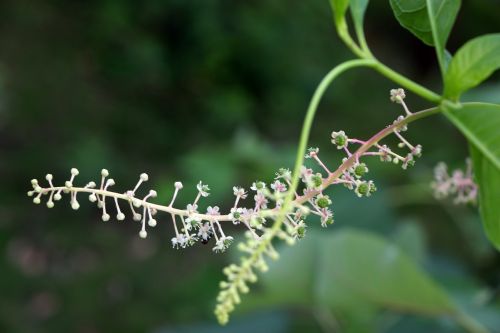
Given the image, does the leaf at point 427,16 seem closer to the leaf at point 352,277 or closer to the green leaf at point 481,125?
the green leaf at point 481,125

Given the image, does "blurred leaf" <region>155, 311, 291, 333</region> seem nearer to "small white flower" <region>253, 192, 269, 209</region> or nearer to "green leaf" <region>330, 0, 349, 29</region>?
"small white flower" <region>253, 192, 269, 209</region>

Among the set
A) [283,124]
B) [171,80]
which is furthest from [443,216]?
[171,80]

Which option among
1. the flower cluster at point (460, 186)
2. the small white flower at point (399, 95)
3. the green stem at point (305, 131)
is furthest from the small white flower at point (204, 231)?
the flower cluster at point (460, 186)

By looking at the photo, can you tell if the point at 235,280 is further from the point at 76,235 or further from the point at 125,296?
the point at 76,235

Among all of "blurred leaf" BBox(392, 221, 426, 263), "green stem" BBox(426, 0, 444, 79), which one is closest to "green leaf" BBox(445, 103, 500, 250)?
"green stem" BBox(426, 0, 444, 79)

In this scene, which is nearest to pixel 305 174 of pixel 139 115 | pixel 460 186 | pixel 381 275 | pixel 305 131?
pixel 305 131

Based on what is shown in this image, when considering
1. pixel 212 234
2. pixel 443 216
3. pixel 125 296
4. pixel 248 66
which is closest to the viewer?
pixel 212 234

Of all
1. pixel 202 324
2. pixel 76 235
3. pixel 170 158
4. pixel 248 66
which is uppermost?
pixel 248 66
